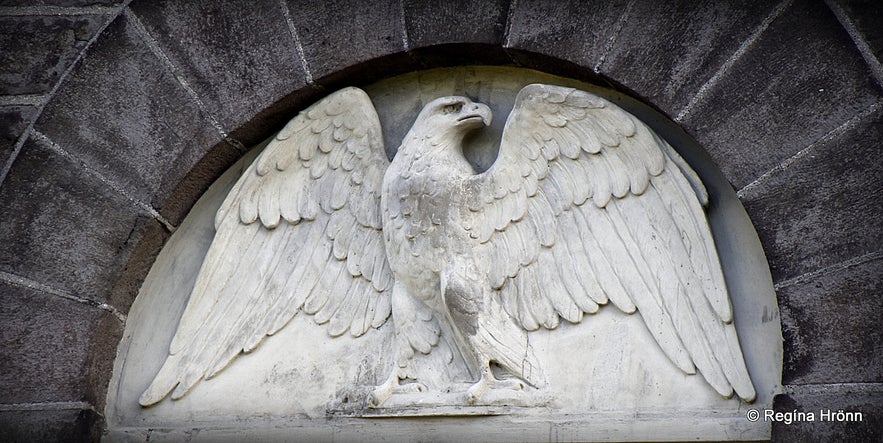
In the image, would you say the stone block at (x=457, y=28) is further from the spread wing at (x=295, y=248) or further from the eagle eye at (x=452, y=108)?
the spread wing at (x=295, y=248)

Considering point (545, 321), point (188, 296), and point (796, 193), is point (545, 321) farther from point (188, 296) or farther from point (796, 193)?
point (188, 296)

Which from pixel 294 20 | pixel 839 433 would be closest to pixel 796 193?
pixel 839 433

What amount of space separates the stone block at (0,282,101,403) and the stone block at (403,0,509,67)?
2.09 meters

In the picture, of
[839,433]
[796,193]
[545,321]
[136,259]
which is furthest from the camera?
[136,259]

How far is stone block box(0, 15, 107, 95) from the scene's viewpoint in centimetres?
624

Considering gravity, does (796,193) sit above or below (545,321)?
above

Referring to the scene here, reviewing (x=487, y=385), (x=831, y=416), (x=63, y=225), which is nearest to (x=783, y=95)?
(x=831, y=416)

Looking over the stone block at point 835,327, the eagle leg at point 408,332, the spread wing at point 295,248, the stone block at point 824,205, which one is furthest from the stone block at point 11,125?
the stone block at point 835,327

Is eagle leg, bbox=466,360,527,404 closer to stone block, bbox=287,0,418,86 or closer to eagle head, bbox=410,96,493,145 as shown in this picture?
eagle head, bbox=410,96,493,145

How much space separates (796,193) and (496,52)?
159 cm

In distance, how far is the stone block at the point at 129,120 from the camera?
6133 mm

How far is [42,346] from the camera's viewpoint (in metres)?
5.91

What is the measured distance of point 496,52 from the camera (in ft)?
19.9

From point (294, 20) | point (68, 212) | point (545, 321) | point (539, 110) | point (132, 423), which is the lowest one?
point (132, 423)
